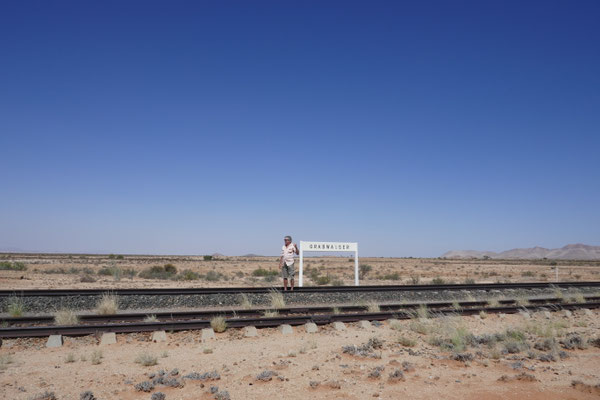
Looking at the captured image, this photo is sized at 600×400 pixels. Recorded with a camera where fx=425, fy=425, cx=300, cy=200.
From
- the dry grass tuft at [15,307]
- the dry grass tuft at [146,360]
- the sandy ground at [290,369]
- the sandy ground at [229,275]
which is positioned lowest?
the sandy ground at [229,275]

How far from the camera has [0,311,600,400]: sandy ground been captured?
243 inches

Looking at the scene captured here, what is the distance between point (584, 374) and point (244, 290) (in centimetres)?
1230

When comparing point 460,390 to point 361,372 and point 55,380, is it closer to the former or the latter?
point 361,372

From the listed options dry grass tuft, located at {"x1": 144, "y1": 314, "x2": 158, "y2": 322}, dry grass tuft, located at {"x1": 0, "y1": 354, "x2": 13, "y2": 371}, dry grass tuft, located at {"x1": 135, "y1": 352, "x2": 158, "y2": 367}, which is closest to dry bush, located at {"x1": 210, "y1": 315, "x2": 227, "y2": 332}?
dry grass tuft, located at {"x1": 144, "y1": 314, "x2": 158, "y2": 322}

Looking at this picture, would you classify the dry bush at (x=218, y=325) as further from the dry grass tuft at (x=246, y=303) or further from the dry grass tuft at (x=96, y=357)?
the dry grass tuft at (x=246, y=303)

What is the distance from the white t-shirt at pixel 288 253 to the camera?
53.4 feet

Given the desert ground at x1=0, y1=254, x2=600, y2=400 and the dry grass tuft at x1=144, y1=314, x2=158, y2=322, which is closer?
the desert ground at x1=0, y1=254, x2=600, y2=400

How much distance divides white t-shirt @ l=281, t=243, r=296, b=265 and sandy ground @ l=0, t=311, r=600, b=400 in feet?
20.2

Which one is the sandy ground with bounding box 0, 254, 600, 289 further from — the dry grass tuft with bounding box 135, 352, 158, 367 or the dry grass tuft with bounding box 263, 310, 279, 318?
the dry grass tuft with bounding box 135, 352, 158, 367

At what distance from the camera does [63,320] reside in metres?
10.2

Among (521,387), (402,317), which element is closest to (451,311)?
(402,317)

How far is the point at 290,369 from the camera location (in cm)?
736

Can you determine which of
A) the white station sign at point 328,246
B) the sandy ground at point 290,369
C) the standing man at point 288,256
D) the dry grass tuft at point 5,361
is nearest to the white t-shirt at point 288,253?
the standing man at point 288,256

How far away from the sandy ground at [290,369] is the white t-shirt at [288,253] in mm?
6155
